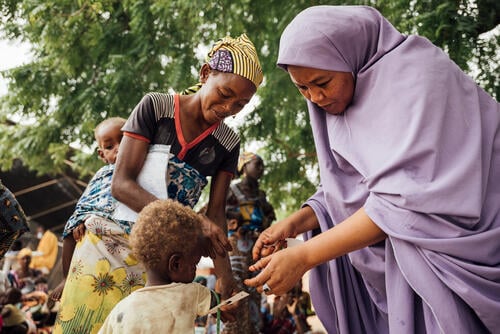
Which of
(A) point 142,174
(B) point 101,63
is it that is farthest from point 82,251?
(B) point 101,63

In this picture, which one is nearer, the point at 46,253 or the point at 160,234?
the point at 160,234

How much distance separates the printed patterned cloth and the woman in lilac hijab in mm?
1433

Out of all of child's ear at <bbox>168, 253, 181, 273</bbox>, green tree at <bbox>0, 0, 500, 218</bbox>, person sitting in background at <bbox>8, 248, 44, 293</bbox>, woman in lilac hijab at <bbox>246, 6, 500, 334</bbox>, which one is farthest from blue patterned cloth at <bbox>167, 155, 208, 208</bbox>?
person sitting in background at <bbox>8, 248, 44, 293</bbox>

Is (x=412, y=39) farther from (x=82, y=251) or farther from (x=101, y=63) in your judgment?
(x=101, y=63)

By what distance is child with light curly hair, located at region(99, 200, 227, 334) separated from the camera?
2316mm

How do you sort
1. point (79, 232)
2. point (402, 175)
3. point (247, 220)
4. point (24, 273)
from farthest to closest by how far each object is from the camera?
point (24, 273)
point (247, 220)
point (79, 232)
point (402, 175)

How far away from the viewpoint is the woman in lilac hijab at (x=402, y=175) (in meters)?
2.11

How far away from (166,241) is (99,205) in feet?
1.90

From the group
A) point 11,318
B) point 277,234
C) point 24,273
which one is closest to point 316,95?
point 277,234

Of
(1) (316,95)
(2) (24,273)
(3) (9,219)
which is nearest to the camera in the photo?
(1) (316,95)

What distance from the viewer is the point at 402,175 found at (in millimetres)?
2156

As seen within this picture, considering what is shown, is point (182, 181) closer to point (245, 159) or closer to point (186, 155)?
point (186, 155)

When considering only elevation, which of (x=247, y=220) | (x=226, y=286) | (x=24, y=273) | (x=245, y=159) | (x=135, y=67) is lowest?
(x=24, y=273)

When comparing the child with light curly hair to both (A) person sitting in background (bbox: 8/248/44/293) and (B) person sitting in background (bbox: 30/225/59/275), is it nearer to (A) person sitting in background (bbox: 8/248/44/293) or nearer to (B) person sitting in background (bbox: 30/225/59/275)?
(A) person sitting in background (bbox: 8/248/44/293)
